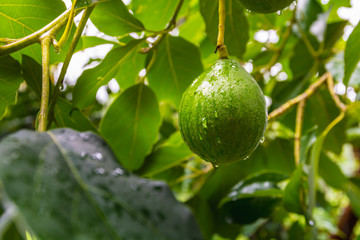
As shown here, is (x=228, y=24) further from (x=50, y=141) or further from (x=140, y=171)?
(x=50, y=141)

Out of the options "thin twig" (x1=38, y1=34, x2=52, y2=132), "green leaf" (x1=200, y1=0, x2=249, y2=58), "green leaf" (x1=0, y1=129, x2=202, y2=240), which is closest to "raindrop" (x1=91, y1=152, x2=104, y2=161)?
"green leaf" (x1=0, y1=129, x2=202, y2=240)

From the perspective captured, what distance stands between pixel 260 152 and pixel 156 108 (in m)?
0.58

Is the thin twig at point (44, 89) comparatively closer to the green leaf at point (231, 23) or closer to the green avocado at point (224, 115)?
the green avocado at point (224, 115)

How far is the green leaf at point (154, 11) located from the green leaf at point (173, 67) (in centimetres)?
10

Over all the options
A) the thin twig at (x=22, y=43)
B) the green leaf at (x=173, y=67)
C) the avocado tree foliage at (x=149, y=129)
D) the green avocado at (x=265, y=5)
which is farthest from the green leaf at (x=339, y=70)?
the thin twig at (x=22, y=43)

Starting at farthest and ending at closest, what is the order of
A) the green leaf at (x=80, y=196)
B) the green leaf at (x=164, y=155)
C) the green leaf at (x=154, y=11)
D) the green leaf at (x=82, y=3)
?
the green leaf at (x=164, y=155), the green leaf at (x=154, y=11), the green leaf at (x=82, y=3), the green leaf at (x=80, y=196)

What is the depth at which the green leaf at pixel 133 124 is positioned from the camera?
1096 millimetres

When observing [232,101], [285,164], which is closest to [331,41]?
[285,164]

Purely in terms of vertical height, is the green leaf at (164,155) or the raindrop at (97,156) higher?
the raindrop at (97,156)

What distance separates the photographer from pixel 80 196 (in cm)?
46

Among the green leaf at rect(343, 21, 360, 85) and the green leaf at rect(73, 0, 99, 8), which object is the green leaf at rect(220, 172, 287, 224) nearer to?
the green leaf at rect(343, 21, 360, 85)

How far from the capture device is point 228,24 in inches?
43.4

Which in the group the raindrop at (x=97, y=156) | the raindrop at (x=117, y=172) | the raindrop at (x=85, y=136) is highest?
the raindrop at (x=85, y=136)

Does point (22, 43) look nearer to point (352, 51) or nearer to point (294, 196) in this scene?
point (352, 51)
